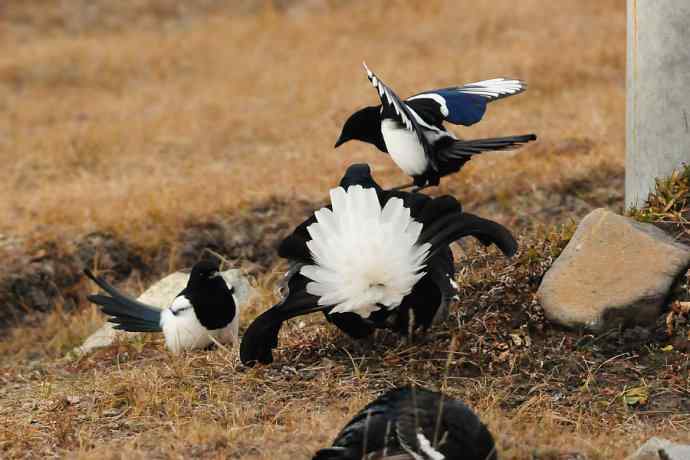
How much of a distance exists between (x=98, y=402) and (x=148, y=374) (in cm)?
27

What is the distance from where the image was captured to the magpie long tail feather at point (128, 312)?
4773 mm

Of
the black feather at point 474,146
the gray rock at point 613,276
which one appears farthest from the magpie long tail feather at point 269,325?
the gray rock at point 613,276

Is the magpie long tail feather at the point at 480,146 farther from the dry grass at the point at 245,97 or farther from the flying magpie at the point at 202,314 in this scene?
the dry grass at the point at 245,97

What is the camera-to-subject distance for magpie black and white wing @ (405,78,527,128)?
3992mm

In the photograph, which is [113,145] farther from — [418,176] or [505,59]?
[418,176]

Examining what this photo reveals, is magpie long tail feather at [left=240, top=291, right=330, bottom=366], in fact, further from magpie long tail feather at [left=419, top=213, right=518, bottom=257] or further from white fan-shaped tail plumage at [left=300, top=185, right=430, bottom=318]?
magpie long tail feather at [left=419, top=213, right=518, bottom=257]

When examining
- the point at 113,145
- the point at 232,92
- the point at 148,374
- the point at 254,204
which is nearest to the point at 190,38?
the point at 232,92

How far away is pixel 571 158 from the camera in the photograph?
6.78 meters

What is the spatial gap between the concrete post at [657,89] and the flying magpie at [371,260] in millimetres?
1050

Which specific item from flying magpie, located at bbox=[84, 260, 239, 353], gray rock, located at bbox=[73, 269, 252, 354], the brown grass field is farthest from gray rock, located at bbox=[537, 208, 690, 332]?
gray rock, located at bbox=[73, 269, 252, 354]

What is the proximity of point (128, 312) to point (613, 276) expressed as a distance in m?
2.20

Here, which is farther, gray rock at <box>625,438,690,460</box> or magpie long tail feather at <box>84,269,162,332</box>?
magpie long tail feather at <box>84,269,162,332</box>

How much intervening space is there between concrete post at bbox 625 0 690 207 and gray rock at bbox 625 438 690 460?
165 centimetres

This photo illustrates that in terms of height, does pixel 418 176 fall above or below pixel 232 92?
above
